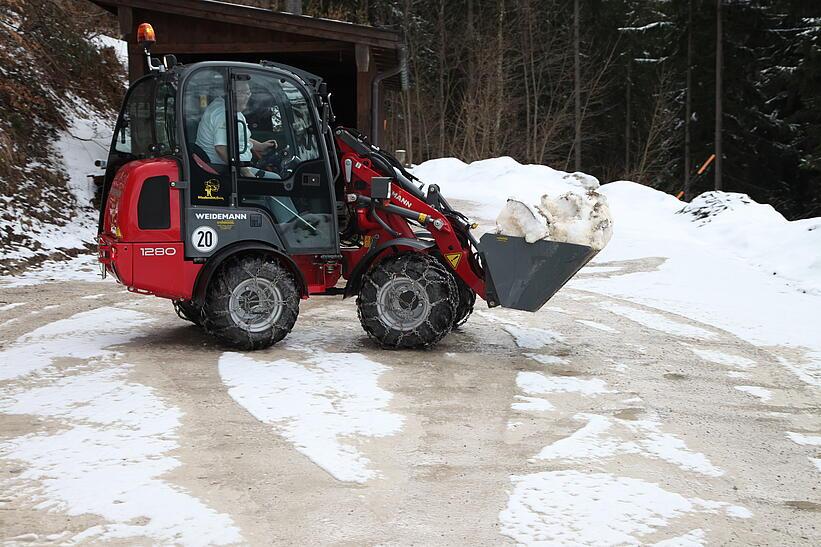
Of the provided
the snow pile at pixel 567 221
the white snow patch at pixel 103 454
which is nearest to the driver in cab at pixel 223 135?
the white snow patch at pixel 103 454

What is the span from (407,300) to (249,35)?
9123 mm

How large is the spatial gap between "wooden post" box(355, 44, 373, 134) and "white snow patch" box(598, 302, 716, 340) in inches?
242

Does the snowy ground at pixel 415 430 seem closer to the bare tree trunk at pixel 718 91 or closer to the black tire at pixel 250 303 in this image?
the black tire at pixel 250 303

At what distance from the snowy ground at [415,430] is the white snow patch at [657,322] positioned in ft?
0.14

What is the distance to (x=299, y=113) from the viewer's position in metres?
7.47

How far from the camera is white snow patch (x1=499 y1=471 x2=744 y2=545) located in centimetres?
403

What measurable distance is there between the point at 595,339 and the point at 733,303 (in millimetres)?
2895

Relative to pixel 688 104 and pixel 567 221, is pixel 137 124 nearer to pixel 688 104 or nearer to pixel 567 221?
pixel 567 221

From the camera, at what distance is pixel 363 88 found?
49.5 feet

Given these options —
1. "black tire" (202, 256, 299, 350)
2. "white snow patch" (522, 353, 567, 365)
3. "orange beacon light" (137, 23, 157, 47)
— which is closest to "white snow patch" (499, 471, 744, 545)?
"white snow patch" (522, 353, 567, 365)

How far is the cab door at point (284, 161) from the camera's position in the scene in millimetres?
7285

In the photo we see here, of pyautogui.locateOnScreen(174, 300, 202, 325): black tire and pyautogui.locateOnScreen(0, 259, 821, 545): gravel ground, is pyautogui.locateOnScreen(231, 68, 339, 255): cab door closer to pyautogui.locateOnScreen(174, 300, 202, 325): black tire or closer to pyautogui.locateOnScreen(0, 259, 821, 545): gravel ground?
pyautogui.locateOnScreen(0, 259, 821, 545): gravel ground

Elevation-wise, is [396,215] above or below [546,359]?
above

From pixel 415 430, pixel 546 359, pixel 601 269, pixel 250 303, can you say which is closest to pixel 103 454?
pixel 415 430
